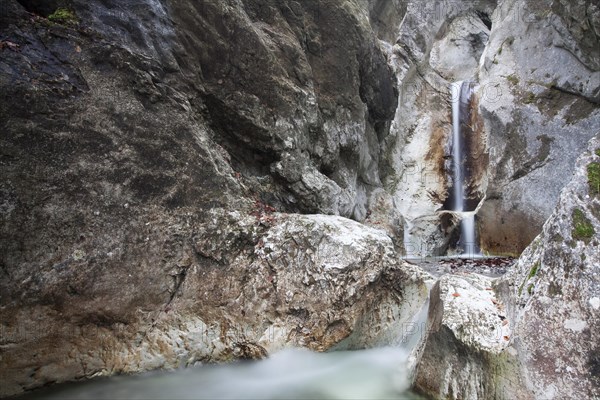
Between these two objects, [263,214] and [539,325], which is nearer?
[539,325]

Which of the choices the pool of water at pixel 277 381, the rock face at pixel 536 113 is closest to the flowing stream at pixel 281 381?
the pool of water at pixel 277 381

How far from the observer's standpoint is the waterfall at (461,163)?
1468 cm

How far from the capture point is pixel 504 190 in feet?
44.7

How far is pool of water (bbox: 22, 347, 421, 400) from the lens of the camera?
4.64 meters

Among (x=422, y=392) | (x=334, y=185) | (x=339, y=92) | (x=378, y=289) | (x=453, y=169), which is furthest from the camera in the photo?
(x=453, y=169)

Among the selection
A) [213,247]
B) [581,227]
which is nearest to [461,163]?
[581,227]

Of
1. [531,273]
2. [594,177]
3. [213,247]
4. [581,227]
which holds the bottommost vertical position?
[213,247]

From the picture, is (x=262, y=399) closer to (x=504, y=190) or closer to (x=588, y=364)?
Answer: (x=588, y=364)

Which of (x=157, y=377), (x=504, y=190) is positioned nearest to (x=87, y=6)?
(x=157, y=377)

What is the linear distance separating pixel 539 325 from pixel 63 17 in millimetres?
7914

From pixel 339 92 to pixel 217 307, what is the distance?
328 inches

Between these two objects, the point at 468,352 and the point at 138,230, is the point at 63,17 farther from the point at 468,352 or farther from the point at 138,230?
the point at 468,352

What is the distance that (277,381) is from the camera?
199 inches

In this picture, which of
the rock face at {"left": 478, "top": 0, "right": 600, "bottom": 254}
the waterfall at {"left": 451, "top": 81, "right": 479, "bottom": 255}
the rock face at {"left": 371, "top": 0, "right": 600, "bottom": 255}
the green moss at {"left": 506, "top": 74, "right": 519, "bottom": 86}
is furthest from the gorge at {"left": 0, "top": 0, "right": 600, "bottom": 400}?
the green moss at {"left": 506, "top": 74, "right": 519, "bottom": 86}
